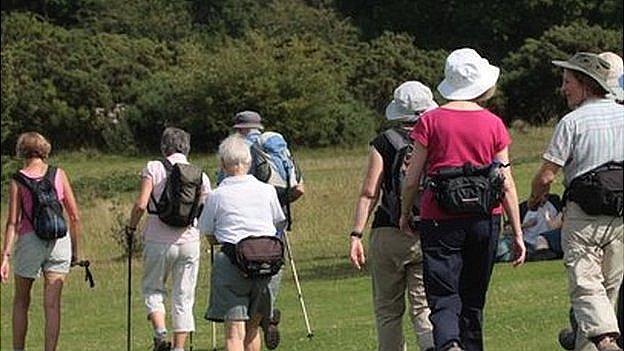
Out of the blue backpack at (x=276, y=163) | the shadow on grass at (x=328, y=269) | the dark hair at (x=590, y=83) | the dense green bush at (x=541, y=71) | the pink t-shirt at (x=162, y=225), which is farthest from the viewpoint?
the dense green bush at (x=541, y=71)

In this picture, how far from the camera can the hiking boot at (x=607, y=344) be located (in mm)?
8347

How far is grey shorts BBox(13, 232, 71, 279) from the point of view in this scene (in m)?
11.8

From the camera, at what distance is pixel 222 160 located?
398 inches

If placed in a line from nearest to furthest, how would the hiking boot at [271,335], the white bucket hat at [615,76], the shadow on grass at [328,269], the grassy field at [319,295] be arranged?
1. the white bucket hat at [615,76]
2. the hiking boot at [271,335]
3. the grassy field at [319,295]
4. the shadow on grass at [328,269]

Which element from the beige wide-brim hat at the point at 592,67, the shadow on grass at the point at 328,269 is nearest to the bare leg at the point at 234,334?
the beige wide-brim hat at the point at 592,67

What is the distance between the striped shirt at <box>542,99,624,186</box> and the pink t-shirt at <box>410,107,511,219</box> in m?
0.45

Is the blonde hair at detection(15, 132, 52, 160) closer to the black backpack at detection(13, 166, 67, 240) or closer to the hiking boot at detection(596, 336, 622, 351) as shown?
the black backpack at detection(13, 166, 67, 240)

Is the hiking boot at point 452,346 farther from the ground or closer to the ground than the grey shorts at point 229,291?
farther from the ground

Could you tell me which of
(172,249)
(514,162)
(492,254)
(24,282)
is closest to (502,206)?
(492,254)

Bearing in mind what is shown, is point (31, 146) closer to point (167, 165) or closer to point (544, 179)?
point (167, 165)

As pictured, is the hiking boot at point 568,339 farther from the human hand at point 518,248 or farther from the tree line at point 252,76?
the tree line at point 252,76

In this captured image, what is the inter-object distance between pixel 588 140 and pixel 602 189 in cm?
30

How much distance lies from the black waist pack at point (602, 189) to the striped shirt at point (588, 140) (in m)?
0.04

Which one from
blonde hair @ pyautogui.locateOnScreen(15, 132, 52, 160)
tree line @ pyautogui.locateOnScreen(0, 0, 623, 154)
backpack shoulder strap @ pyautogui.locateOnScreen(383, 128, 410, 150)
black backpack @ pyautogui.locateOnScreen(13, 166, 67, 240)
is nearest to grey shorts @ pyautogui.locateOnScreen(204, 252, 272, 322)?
backpack shoulder strap @ pyautogui.locateOnScreen(383, 128, 410, 150)
